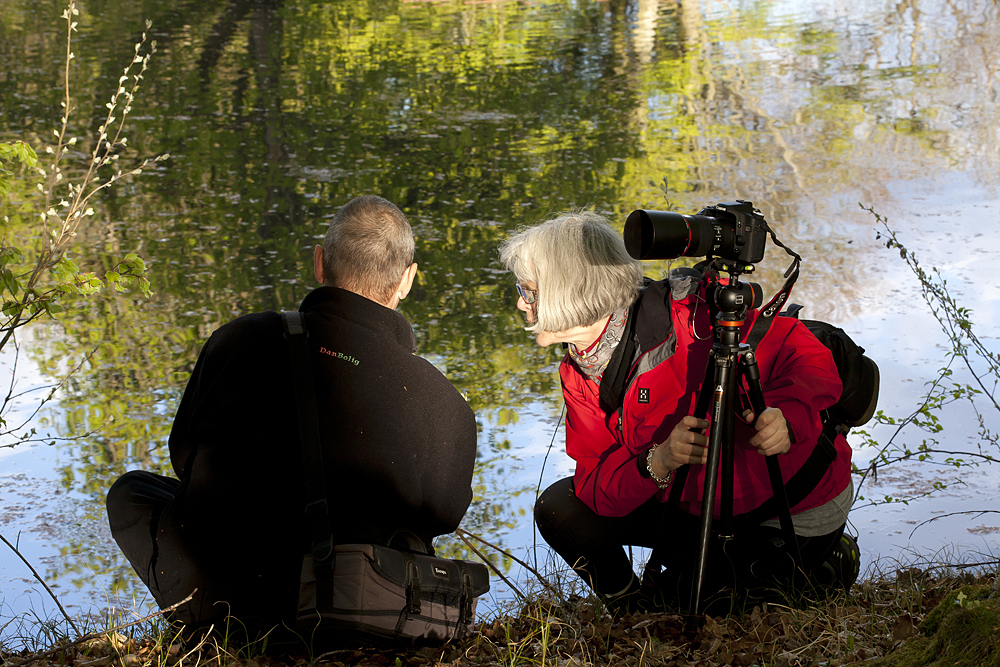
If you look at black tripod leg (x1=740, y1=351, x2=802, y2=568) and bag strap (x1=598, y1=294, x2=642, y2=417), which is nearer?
black tripod leg (x1=740, y1=351, x2=802, y2=568)

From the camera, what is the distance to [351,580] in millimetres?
1882

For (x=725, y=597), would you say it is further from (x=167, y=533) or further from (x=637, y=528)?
(x=167, y=533)

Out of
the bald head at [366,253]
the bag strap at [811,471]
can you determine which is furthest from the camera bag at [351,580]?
the bag strap at [811,471]

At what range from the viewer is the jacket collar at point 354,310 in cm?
198

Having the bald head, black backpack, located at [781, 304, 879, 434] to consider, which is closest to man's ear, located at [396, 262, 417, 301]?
the bald head

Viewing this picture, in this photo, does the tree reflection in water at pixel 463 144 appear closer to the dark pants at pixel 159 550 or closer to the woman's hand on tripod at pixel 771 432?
the dark pants at pixel 159 550

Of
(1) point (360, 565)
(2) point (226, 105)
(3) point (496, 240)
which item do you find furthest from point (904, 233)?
(2) point (226, 105)

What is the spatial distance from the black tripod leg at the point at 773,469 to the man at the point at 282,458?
65cm

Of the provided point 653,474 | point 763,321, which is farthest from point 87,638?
point 763,321

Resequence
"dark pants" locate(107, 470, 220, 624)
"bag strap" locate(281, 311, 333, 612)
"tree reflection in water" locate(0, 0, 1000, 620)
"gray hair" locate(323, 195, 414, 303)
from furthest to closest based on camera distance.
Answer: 1. "tree reflection in water" locate(0, 0, 1000, 620)
2. "gray hair" locate(323, 195, 414, 303)
3. "dark pants" locate(107, 470, 220, 624)
4. "bag strap" locate(281, 311, 333, 612)

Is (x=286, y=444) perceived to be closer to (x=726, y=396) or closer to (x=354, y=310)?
(x=354, y=310)

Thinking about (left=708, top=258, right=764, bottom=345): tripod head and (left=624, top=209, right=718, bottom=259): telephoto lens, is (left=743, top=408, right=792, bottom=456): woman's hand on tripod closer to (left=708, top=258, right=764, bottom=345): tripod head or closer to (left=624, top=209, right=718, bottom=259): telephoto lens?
(left=708, top=258, right=764, bottom=345): tripod head

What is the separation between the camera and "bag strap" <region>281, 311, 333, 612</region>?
73.1 inches

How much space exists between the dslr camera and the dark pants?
1208 millimetres
